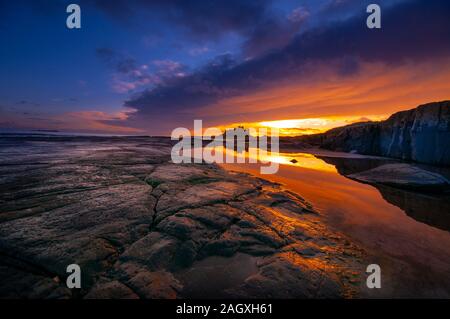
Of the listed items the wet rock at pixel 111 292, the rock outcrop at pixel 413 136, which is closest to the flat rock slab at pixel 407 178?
the rock outcrop at pixel 413 136

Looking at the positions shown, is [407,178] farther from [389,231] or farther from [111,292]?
[111,292]

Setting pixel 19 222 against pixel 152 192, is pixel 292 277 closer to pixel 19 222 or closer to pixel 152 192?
pixel 152 192

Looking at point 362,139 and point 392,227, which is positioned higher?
point 362,139

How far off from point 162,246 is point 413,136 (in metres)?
21.0

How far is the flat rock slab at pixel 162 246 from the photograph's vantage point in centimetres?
212

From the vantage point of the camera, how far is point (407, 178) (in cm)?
764

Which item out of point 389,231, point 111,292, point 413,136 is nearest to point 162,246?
point 111,292

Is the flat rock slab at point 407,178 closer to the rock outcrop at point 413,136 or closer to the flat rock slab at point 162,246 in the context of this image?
the flat rock slab at point 162,246

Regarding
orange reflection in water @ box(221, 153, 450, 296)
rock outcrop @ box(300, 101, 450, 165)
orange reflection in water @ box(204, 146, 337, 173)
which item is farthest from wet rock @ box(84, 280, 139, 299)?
rock outcrop @ box(300, 101, 450, 165)

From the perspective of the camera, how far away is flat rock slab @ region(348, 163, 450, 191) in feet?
23.2

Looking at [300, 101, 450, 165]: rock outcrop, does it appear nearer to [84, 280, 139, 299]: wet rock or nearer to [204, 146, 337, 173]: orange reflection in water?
[204, 146, 337, 173]: orange reflection in water
